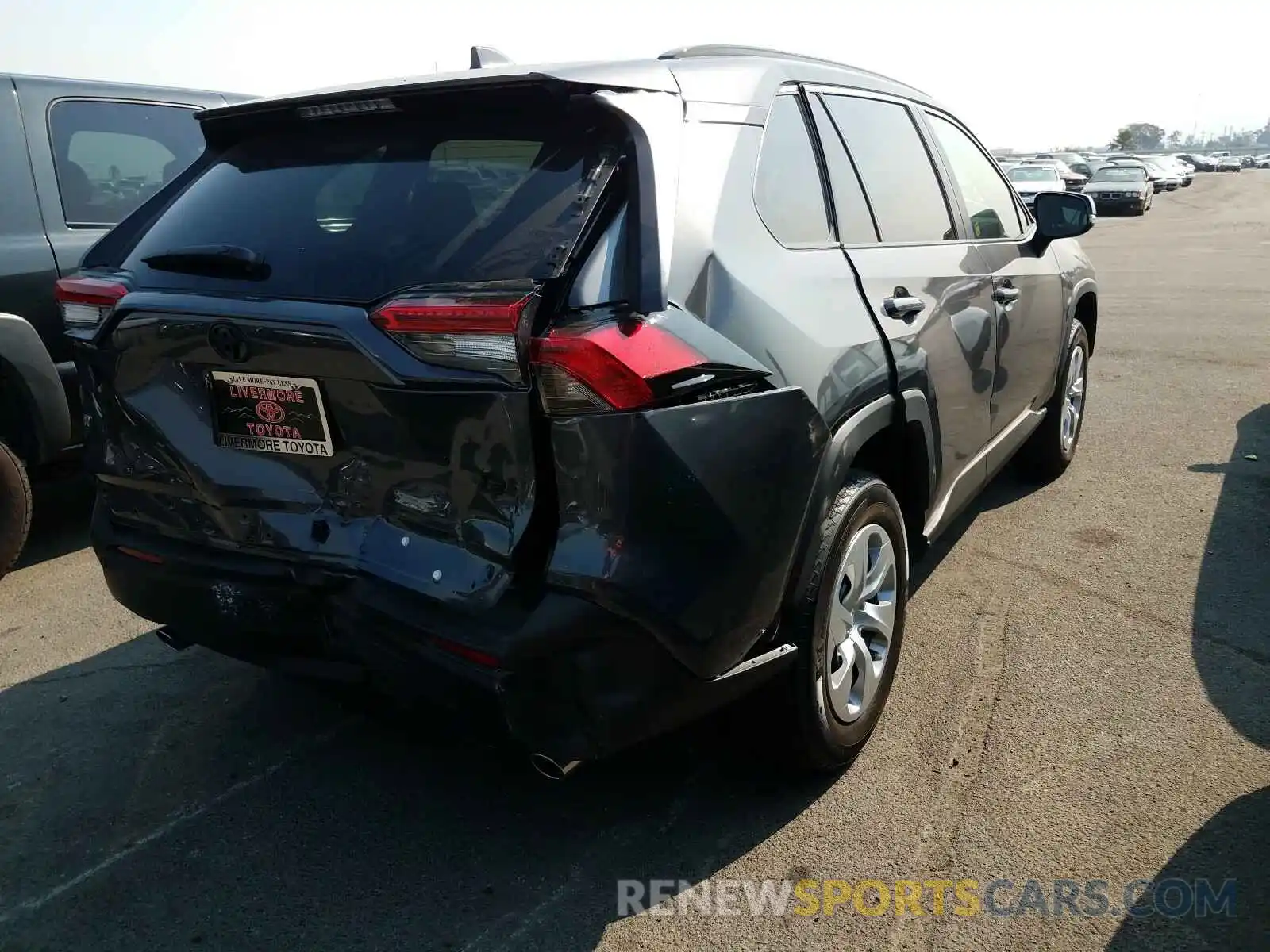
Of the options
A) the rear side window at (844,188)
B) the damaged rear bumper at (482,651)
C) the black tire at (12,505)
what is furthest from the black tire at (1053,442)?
the black tire at (12,505)

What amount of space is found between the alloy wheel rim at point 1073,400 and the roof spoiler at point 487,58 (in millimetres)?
3478

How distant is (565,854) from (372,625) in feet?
2.77

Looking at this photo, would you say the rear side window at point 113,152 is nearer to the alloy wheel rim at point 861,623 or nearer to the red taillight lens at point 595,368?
the red taillight lens at point 595,368

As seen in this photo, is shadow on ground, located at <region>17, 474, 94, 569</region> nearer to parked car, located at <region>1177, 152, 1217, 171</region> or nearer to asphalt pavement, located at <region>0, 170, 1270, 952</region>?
asphalt pavement, located at <region>0, 170, 1270, 952</region>

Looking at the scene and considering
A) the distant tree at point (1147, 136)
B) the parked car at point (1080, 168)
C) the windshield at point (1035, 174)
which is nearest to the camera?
the windshield at point (1035, 174)

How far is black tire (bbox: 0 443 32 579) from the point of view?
441 cm

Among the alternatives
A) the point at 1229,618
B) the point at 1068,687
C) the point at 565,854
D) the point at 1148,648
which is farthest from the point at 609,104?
the point at 1229,618

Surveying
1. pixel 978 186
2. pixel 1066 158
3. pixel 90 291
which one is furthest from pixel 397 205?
pixel 1066 158

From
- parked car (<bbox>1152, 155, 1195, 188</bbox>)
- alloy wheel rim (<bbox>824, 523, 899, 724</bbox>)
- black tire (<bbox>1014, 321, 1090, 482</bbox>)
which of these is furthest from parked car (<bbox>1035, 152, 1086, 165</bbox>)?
alloy wheel rim (<bbox>824, 523, 899, 724</bbox>)

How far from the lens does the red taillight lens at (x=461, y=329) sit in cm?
207

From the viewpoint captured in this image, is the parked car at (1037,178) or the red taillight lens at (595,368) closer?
the red taillight lens at (595,368)

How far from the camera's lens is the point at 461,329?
2104 millimetres

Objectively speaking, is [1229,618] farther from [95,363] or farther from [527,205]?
[95,363]

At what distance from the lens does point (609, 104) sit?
88.6 inches
